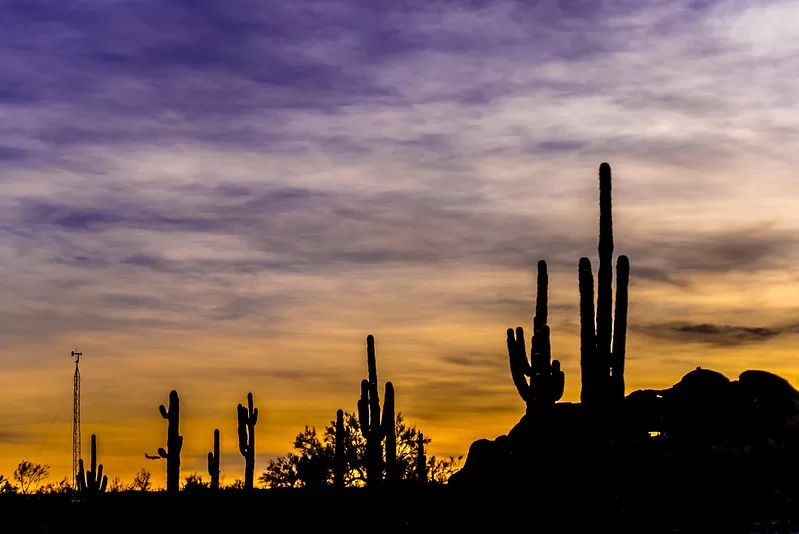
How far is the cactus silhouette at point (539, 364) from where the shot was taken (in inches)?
1273

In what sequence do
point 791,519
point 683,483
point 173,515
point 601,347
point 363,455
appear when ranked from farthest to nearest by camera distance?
point 363,455 → point 173,515 → point 601,347 → point 683,483 → point 791,519

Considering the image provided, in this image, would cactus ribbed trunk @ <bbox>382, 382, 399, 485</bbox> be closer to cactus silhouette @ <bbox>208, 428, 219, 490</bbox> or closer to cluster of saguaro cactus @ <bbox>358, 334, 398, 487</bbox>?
cluster of saguaro cactus @ <bbox>358, 334, 398, 487</bbox>

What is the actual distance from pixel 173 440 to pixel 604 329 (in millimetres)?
20820

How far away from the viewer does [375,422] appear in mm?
44750

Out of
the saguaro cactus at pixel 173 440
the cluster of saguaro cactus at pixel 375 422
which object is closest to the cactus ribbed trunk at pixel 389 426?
the cluster of saguaro cactus at pixel 375 422

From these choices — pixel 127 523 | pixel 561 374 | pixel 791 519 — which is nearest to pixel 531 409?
pixel 561 374

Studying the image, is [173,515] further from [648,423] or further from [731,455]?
[731,455]

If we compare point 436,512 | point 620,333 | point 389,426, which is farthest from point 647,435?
point 389,426

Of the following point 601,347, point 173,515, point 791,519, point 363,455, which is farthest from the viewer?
point 363,455

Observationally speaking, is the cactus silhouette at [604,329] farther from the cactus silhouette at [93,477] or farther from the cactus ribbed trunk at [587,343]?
the cactus silhouette at [93,477]

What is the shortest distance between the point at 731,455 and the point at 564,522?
3839 millimetres

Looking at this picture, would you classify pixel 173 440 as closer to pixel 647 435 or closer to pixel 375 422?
pixel 375 422

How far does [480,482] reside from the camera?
31000mm

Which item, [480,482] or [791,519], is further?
[480,482]
